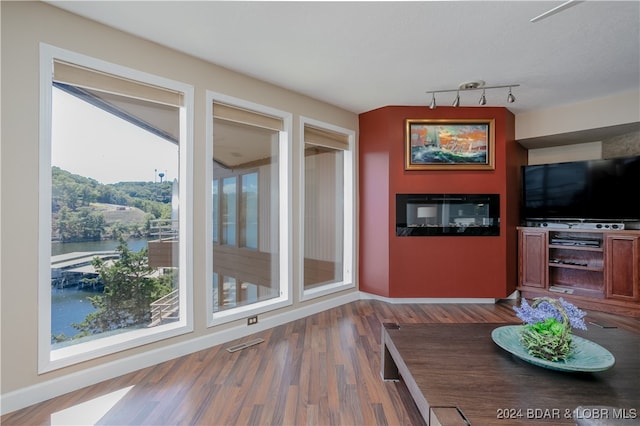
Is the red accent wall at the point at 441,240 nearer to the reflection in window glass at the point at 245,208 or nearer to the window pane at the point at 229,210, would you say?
the reflection in window glass at the point at 245,208

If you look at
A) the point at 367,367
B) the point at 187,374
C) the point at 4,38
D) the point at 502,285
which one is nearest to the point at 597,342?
the point at 367,367

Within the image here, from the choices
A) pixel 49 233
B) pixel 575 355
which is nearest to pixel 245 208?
pixel 49 233

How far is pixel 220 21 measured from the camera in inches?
81.4

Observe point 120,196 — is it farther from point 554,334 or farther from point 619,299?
point 619,299

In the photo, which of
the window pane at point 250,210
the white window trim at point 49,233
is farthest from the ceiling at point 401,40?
the window pane at point 250,210

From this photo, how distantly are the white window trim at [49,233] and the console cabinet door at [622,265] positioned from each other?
15.1ft

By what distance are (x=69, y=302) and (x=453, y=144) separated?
4.25 meters

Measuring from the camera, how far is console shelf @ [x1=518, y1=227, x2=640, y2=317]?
128 inches

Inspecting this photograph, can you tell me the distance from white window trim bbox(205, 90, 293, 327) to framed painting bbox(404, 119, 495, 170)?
1619 mm

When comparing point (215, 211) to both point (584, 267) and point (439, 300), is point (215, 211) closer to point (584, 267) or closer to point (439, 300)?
point (439, 300)

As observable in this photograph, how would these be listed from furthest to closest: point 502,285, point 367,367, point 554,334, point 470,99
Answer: point 502,285, point 470,99, point 367,367, point 554,334

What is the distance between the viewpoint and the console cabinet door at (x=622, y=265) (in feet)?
10.5

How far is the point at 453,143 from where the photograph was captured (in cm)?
379

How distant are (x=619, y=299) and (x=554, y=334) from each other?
9.68ft
